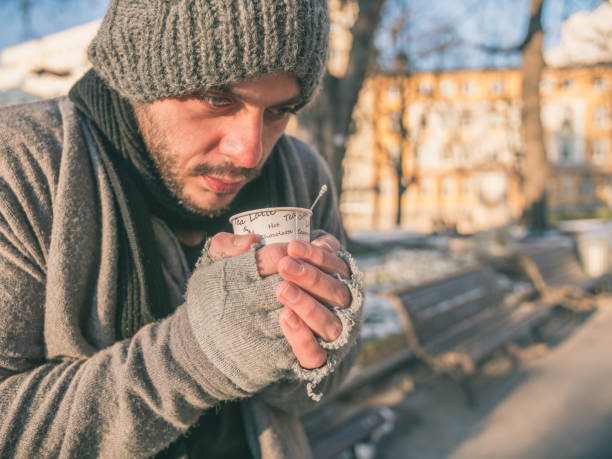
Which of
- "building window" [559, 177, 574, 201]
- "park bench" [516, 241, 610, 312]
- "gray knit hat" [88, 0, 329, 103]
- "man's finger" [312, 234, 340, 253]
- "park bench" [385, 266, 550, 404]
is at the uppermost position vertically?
"gray knit hat" [88, 0, 329, 103]

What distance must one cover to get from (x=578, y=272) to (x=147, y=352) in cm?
820

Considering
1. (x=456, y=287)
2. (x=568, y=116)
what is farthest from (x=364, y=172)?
(x=456, y=287)

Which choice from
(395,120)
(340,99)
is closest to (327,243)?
(340,99)

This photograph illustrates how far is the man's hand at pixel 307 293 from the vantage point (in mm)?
982

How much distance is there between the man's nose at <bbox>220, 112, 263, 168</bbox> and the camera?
132cm

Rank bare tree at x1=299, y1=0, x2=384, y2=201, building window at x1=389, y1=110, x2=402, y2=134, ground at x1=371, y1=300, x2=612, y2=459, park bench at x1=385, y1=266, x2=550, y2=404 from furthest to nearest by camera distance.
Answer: building window at x1=389, y1=110, x2=402, y2=134 → bare tree at x1=299, y1=0, x2=384, y2=201 → park bench at x1=385, y1=266, x2=550, y2=404 → ground at x1=371, y1=300, x2=612, y2=459

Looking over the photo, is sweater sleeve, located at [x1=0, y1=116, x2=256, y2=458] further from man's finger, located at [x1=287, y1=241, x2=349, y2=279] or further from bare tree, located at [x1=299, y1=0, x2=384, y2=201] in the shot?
bare tree, located at [x1=299, y1=0, x2=384, y2=201]

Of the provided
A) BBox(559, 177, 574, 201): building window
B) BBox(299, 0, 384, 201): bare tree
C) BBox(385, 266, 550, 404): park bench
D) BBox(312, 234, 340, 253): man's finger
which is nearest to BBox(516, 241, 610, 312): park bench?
BBox(385, 266, 550, 404): park bench

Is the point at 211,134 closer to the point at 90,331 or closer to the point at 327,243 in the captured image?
the point at 327,243

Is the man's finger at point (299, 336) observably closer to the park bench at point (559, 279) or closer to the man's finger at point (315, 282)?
the man's finger at point (315, 282)

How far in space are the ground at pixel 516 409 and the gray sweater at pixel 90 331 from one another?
250 cm

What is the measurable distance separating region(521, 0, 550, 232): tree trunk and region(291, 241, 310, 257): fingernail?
10.9 m

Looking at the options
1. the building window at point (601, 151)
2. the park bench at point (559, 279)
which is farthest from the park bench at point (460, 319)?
the building window at point (601, 151)

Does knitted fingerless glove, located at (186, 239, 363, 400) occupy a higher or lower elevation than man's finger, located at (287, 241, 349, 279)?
lower
